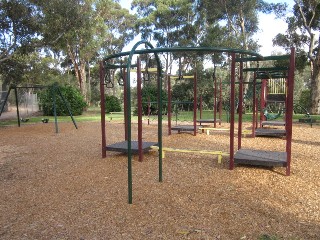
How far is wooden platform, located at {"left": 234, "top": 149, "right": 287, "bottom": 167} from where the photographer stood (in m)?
4.36

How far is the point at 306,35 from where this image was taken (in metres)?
19.9

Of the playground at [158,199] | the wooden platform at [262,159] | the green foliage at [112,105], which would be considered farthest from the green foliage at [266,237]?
the green foliage at [112,105]

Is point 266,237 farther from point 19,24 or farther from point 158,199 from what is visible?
point 19,24

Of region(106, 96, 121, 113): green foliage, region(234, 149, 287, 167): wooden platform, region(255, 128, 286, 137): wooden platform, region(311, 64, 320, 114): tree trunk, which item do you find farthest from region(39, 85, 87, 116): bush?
region(234, 149, 287, 167): wooden platform

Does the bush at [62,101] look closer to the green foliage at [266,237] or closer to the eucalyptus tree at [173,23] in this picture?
the eucalyptus tree at [173,23]

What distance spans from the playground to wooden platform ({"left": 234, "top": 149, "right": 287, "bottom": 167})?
0.53ft

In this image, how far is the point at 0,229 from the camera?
2.85 metres

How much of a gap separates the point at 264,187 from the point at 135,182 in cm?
175

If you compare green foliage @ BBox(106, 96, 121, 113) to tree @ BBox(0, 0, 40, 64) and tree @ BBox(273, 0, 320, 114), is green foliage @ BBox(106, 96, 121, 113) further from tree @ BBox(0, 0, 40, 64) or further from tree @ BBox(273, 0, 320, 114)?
tree @ BBox(273, 0, 320, 114)

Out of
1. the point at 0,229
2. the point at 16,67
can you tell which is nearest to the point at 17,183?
the point at 0,229

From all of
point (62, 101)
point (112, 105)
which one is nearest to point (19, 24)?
point (62, 101)

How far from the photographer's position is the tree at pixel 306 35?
17.5m

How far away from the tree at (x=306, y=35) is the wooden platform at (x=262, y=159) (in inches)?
584

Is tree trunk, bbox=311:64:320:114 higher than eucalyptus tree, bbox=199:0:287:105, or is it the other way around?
eucalyptus tree, bbox=199:0:287:105
